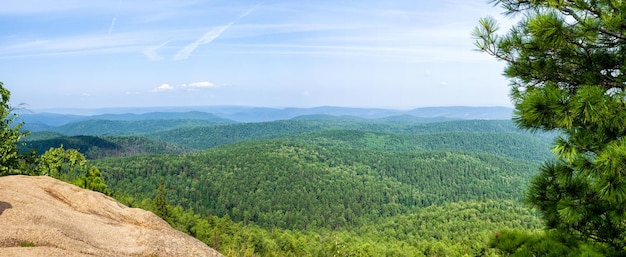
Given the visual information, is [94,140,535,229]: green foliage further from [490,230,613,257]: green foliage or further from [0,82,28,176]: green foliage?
[490,230,613,257]: green foliage

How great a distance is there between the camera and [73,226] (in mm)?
13453

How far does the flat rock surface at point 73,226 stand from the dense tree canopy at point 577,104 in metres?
13.5

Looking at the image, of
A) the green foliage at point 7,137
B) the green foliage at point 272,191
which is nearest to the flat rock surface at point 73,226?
the green foliage at point 7,137

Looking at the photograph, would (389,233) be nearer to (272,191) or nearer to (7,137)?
(272,191)

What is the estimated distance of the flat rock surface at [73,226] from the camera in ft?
37.1

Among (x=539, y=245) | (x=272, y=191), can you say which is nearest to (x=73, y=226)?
(x=539, y=245)

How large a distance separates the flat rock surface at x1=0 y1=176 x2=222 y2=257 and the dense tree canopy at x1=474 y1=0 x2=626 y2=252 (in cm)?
1348

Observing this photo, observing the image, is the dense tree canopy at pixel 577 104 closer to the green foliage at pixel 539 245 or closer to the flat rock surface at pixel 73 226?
the green foliage at pixel 539 245

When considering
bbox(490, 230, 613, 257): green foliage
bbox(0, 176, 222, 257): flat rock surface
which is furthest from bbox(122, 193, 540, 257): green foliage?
bbox(490, 230, 613, 257): green foliage

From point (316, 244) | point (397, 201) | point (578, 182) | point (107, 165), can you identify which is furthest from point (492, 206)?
point (107, 165)

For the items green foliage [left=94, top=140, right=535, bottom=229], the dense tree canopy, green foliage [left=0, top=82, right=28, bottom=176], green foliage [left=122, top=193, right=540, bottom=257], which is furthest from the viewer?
green foliage [left=94, top=140, right=535, bottom=229]

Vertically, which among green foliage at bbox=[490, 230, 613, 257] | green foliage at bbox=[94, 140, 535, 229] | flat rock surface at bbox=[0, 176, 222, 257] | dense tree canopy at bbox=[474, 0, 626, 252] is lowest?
green foliage at bbox=[94, 140, 535, 229]

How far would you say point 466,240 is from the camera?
86.8 m

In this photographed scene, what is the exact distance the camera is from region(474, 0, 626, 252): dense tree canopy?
666 cm
